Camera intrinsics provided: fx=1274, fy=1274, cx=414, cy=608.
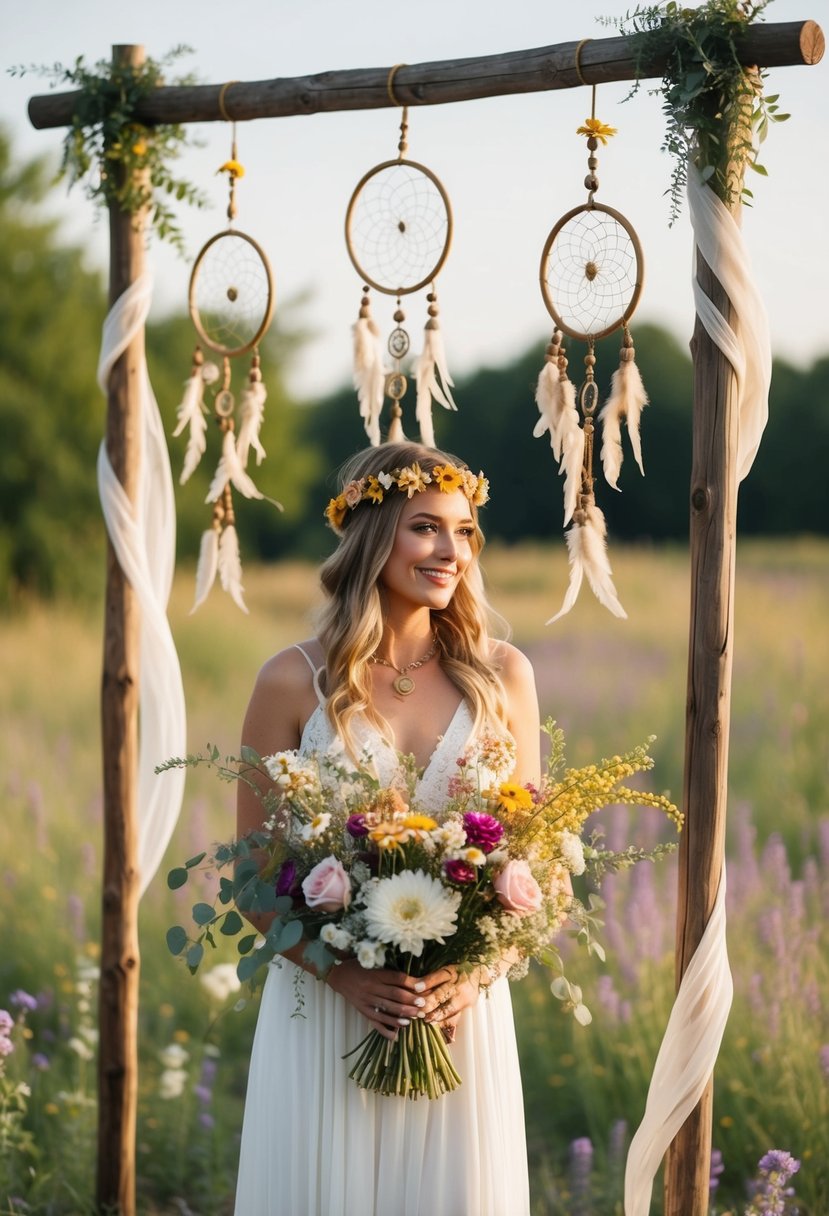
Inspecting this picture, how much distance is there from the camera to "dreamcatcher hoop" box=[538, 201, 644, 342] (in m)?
3.12

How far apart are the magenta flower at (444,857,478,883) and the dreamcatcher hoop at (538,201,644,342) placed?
54.3 inches

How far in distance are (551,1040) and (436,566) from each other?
8.79ft

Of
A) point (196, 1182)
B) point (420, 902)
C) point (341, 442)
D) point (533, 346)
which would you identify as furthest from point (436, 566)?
point (341, 442)

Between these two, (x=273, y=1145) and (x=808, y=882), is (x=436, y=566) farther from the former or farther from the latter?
(x=808, y=882)

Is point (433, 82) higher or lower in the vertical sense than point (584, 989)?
higher

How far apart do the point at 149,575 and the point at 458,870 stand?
1.76m

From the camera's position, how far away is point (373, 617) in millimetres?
3152

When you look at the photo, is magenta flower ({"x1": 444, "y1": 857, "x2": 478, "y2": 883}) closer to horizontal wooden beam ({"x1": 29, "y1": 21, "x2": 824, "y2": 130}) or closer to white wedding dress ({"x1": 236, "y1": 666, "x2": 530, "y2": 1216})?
white wedding dress ({"x1": 236, "y1": 666, "x2": 530, "y2": 1216})

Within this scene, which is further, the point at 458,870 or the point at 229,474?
the point at 229,474

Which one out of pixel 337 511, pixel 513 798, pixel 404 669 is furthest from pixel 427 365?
pixel 513 798

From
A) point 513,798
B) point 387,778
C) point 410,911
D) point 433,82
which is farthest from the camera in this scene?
point 433,82

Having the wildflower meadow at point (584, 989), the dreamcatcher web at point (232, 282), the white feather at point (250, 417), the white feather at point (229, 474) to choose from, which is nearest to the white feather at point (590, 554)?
the wildflower meadow at point (584, 989)

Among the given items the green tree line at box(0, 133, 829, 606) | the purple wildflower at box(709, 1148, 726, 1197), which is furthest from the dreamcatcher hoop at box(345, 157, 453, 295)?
the green tree line at box(0, 133, 829, 606)

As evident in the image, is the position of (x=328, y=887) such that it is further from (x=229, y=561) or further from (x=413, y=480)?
(x=229, y=561)
